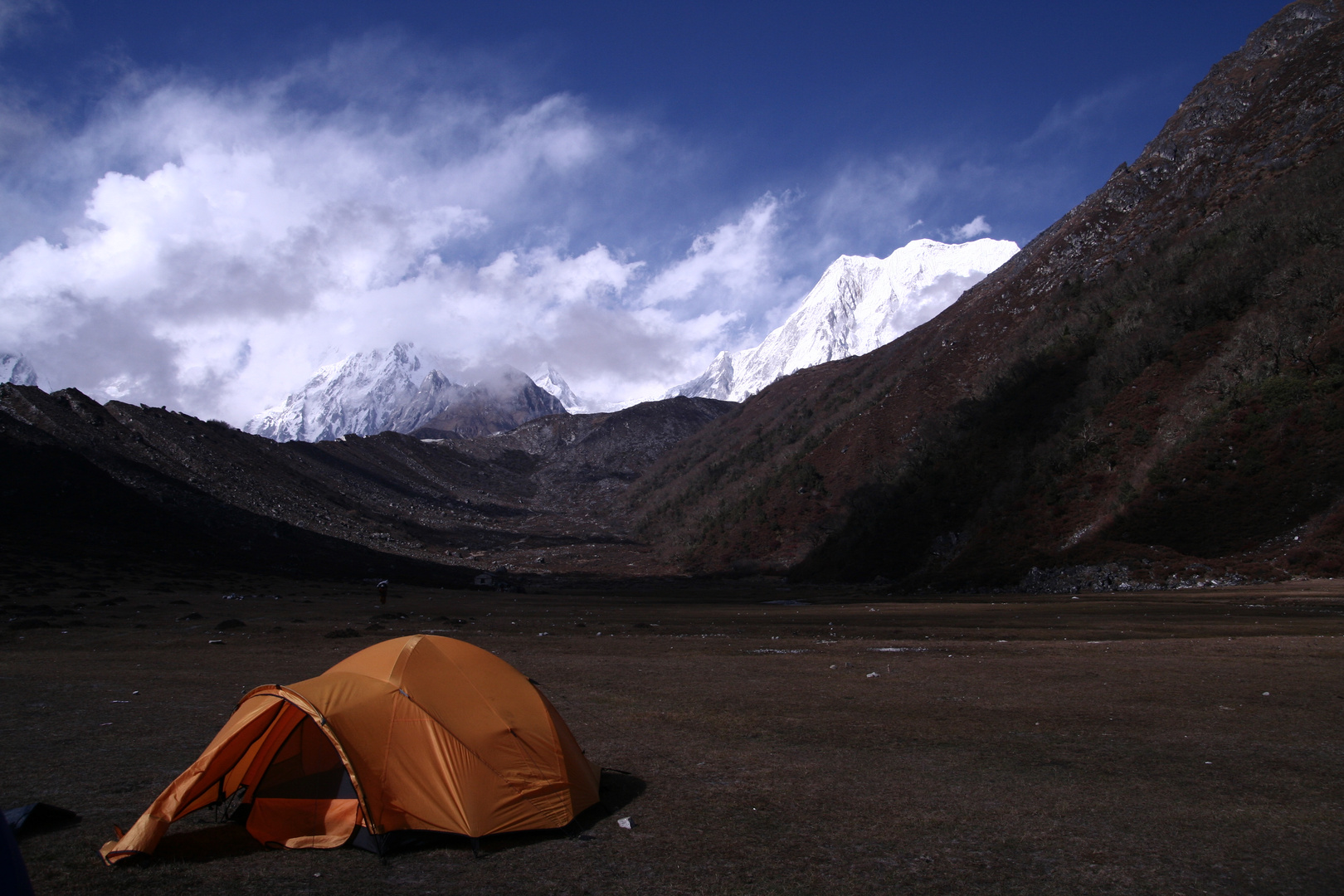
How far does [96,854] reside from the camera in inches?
286

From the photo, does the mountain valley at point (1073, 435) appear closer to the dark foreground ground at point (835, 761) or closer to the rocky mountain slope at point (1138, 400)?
the rocky mountain slope at point (1138, 400)

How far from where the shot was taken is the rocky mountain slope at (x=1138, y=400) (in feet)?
142

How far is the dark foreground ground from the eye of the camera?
23.2ft

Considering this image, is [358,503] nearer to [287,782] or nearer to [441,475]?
[441,475]

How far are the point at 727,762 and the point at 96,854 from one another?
7.76 m

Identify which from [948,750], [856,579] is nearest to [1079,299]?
[856,579]

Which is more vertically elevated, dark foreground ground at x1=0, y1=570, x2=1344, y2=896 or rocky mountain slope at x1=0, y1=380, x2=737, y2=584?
rocky mountain slope at x1=0, y1=380, x2=737, y2=584

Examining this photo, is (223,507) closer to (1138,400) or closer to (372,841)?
(372,841)

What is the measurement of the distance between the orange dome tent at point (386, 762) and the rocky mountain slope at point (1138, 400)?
1780 inches

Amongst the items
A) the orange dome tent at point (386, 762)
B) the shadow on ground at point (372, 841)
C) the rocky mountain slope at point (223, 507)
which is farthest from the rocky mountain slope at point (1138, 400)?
the orange dome tent at point (386, 762)

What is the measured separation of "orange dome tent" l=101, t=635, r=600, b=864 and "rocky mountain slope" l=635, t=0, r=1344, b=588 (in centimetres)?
4521

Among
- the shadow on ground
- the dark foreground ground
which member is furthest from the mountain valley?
the shadow on ground

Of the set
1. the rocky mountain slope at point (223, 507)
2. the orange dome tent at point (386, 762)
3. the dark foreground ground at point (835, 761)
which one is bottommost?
the dark foreground ground at point (835, 761)

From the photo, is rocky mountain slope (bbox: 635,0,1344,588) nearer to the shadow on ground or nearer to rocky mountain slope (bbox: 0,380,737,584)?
rocky mountain slope (bbox: 0,380,737,584)
